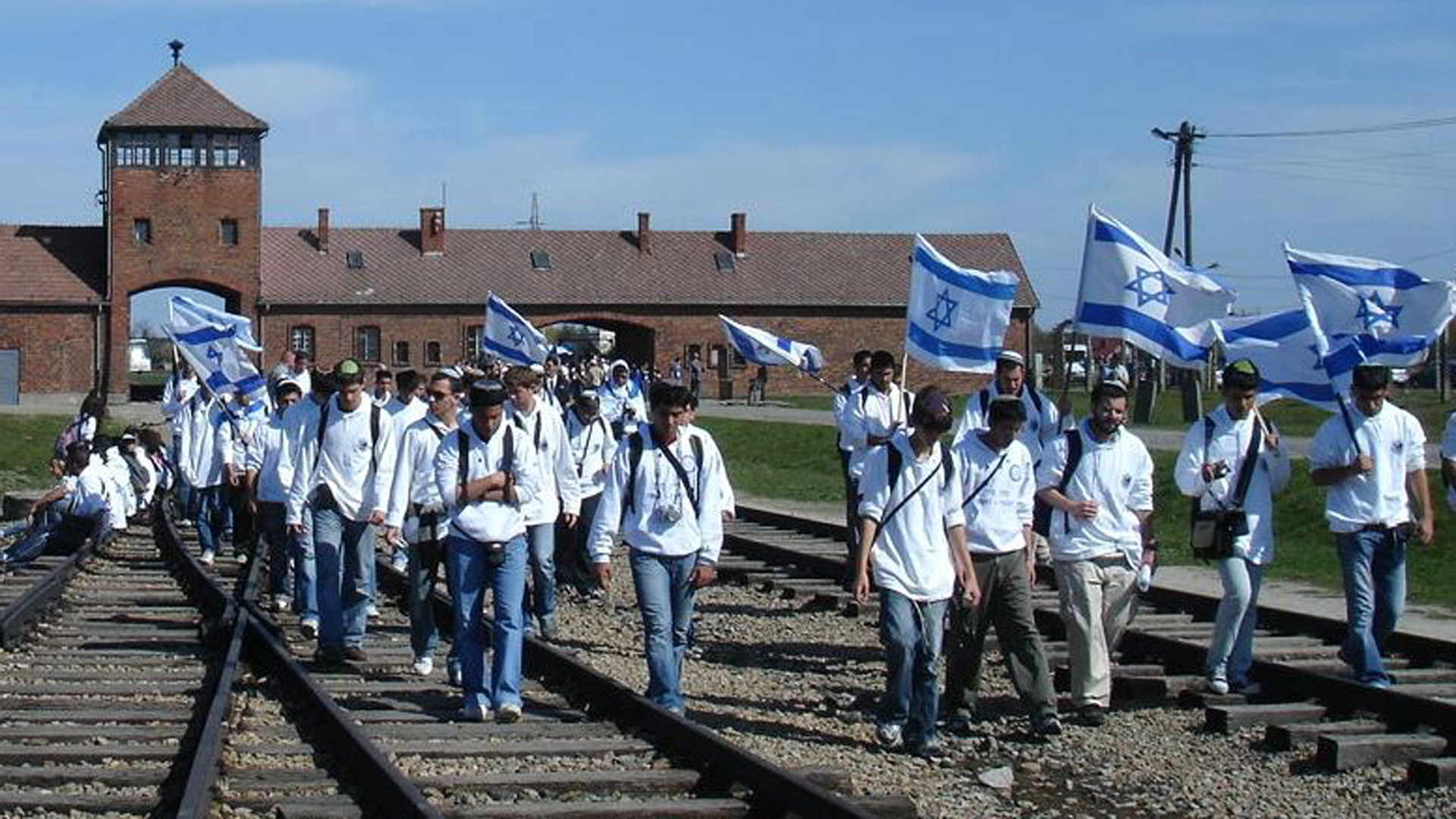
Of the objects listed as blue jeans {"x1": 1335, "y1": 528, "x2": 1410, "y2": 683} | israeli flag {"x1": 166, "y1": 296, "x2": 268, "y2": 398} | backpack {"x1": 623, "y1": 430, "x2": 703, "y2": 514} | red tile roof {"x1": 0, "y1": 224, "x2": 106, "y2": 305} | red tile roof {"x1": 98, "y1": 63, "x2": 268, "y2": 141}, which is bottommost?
blue jeans {"x1": 1335, "y1": 528, "x2": 1410, "y2": 683}

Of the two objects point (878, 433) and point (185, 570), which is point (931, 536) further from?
point (185, 570)

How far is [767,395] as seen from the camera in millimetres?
81875

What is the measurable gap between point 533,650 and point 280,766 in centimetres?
357

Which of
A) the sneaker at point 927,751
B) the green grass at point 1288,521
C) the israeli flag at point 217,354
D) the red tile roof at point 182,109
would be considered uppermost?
the red tile roof at point 182,109

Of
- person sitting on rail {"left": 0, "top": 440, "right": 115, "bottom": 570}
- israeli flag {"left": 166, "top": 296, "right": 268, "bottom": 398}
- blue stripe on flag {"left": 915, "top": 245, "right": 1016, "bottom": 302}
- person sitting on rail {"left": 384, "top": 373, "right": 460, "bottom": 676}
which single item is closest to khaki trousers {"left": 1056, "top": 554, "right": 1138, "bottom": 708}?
blue stripe on flag {"left": 915, "top": 245, "right": 1016, "bottom": 302}

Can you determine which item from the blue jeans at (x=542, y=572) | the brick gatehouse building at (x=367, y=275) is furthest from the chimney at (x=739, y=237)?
the blue jeans at (x=542, y=572)

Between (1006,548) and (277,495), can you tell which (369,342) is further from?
(1006,548)

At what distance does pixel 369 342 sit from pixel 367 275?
2931 mm

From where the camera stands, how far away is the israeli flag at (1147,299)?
13211 mm

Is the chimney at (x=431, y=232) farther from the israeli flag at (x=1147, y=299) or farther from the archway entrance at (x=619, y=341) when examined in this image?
the israeli flag at (x=1147, y=299)

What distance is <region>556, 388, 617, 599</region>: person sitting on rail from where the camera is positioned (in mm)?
17266

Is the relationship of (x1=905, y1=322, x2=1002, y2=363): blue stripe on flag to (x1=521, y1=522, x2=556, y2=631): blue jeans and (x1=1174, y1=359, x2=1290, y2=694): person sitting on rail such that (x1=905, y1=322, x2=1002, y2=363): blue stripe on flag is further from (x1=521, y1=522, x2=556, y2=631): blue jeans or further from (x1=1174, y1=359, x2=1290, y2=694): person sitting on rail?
(x1=521, y1=522, x2=556, y2=631): blue jeans

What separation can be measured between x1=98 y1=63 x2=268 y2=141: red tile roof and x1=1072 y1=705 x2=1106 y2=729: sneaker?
216 feet

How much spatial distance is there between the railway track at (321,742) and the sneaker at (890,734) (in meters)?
1.12
